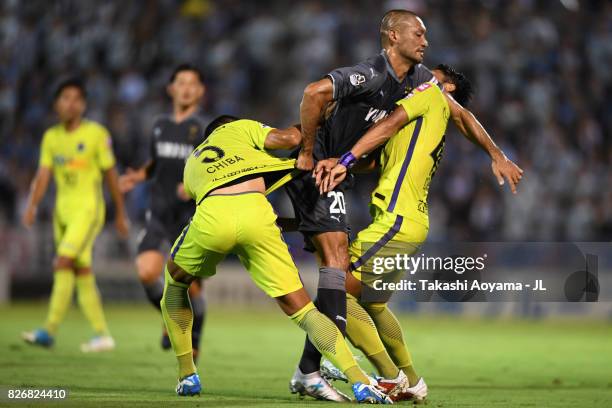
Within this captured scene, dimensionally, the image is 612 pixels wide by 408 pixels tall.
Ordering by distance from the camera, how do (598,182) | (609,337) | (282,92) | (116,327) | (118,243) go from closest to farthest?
(609,337), (116,327), (598,182), (118,243), (282,92)

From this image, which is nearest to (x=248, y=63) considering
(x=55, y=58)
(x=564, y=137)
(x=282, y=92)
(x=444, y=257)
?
(x=282, y=92)

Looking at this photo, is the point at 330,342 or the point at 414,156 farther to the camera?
the point at 414,156

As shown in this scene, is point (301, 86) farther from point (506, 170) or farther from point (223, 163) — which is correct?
point (223, 163)

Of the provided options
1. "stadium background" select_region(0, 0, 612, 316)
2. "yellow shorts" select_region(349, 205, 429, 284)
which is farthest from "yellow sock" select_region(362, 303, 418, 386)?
"stadium background" select_region(0, 0, 612, 316)

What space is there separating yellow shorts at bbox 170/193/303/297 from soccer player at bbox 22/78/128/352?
16.0 feet

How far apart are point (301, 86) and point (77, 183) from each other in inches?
318

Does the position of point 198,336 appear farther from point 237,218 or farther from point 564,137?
point 564,137

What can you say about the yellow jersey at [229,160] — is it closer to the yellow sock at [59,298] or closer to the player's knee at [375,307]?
the player's knee at [375,307]

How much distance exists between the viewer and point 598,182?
55.6 feet

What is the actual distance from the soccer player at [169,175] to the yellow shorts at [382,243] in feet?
10.6

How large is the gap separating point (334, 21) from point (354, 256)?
12823 millimetres

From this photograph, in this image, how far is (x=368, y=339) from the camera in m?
7.20

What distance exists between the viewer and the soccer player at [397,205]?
7.11m

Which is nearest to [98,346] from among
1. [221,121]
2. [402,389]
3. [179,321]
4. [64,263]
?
[64,263]
